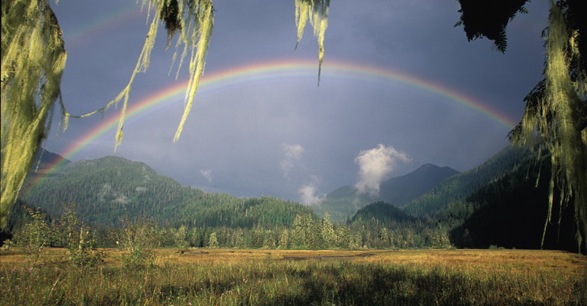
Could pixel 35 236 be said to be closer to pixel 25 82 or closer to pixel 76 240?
pixel 76 240

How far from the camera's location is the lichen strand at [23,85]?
2012mm

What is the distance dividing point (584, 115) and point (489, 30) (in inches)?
45.7

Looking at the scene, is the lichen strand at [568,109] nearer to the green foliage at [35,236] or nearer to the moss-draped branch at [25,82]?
the moss-draped branch at [25,82]

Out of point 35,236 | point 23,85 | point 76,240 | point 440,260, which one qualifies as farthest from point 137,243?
point 440,260

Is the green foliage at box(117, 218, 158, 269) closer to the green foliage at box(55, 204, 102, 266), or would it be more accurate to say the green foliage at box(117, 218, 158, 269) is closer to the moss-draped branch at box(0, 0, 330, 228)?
the green foliage at box(55, 204, 102, 266)

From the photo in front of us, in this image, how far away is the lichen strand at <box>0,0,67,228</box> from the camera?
2.01 meters

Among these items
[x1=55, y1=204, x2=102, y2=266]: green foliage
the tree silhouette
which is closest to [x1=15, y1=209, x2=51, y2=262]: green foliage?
[x1=55, y1=204, x2=102, y2=266]: green foliage

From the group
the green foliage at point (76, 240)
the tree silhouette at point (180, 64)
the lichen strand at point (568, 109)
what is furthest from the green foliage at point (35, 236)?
the lichen strand at point (568, 109)

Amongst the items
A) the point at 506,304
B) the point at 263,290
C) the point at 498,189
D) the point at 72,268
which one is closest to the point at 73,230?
the point at 72,268

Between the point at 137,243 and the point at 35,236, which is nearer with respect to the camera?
the point at 35,236

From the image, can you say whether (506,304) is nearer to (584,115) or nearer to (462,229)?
(584,115)

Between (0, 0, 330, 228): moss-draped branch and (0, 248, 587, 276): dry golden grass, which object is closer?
(0, 0, 330, 228): moss-draped branch

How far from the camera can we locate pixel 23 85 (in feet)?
7.27

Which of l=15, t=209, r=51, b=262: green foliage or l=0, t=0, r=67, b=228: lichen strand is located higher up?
l=0, t=0, r=67, b=228: lichen strand
